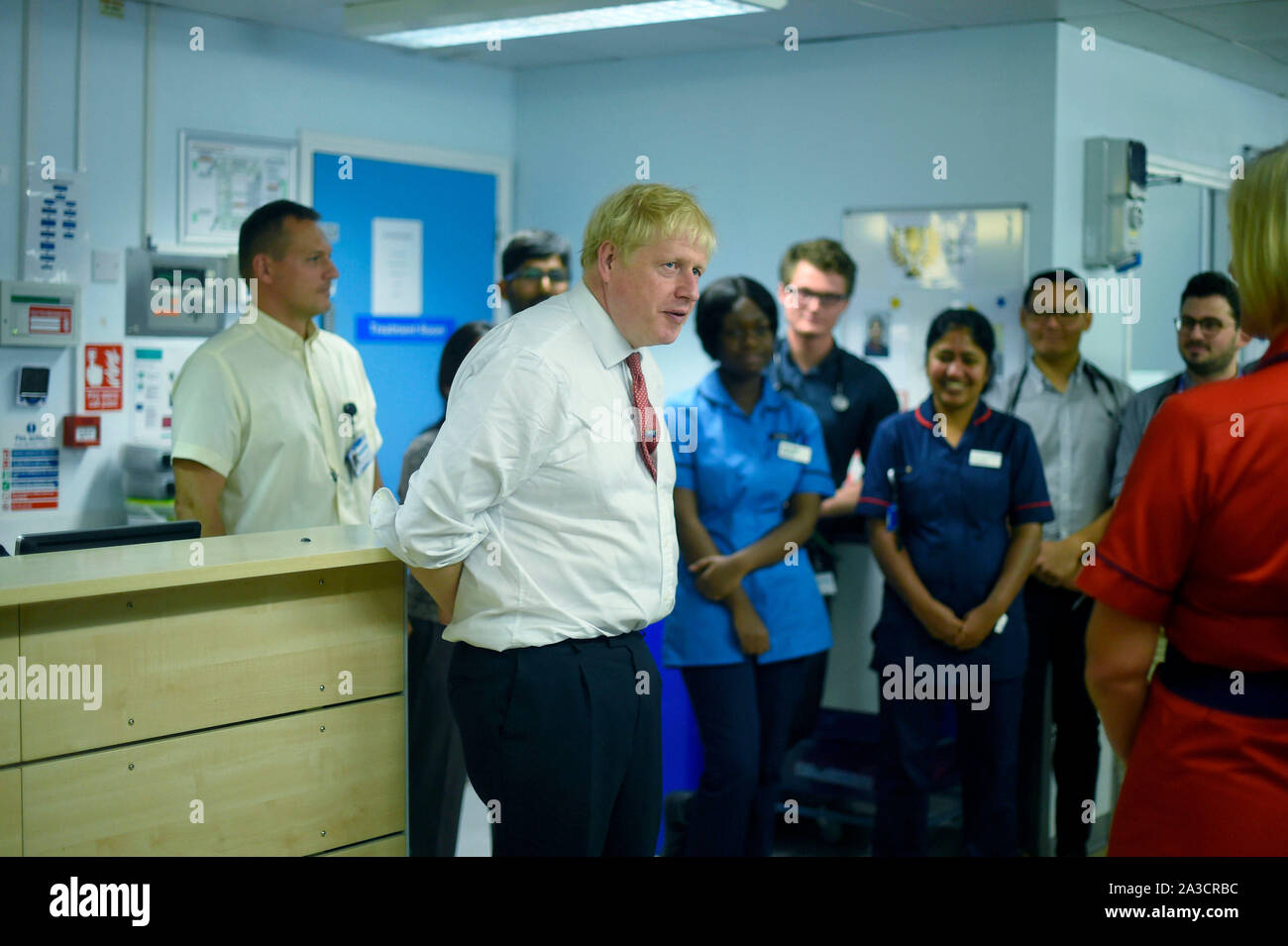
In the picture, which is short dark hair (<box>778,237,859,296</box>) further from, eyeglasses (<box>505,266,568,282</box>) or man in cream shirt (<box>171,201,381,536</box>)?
man in cream shirt (<box>171,201,381,536</box>)

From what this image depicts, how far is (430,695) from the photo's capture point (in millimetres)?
3082

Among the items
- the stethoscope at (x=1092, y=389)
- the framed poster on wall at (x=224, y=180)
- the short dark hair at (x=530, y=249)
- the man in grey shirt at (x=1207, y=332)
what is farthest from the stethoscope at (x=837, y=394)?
the framed poster on wall at (x=224, y=180)

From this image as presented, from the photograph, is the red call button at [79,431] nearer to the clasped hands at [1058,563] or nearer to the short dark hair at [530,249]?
the short dark hair at [530,249]

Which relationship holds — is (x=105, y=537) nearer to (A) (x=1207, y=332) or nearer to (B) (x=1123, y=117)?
(A) (x=1207, y=332)

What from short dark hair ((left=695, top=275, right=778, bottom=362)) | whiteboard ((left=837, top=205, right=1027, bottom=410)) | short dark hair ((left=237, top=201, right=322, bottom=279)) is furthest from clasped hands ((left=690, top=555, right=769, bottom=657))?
whiteboard ((left=837, top=205, right=1027, bottom=410))

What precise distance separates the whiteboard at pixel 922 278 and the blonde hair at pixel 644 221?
2.68 m

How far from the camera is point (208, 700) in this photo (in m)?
2.16

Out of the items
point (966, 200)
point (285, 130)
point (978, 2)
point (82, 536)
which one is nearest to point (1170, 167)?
point (966, 200)

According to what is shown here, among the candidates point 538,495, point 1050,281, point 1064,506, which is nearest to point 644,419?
point 538,495

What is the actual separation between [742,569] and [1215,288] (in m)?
1.68

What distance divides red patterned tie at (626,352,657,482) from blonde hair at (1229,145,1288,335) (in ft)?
3.16

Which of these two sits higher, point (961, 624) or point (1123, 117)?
point (1123, 117)

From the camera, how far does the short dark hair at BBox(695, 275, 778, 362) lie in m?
3.30
